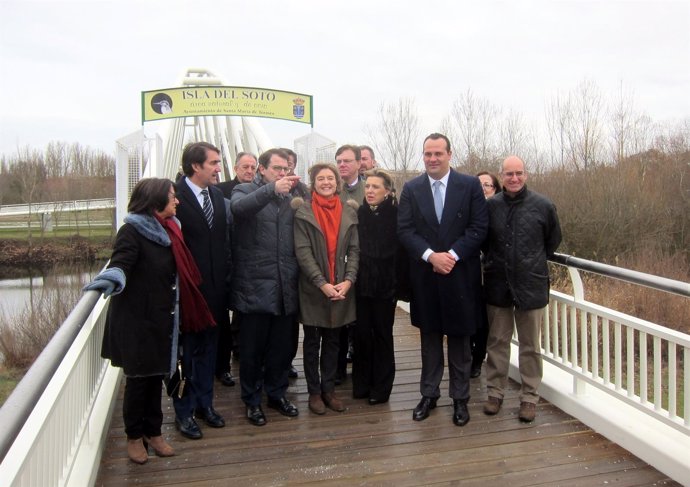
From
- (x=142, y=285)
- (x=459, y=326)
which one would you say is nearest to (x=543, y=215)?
(x=459, y=326)

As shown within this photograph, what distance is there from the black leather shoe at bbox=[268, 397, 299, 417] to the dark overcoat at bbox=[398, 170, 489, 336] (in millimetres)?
1003

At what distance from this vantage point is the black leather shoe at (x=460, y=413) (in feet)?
11.3

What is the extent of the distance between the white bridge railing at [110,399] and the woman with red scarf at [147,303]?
6.4 inches

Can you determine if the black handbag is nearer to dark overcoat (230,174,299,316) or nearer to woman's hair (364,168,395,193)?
dark overcoat (230,174,299,316)

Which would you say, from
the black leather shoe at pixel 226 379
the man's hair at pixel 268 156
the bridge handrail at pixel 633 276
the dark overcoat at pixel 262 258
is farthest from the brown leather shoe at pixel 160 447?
the bridge handrail at pixel 633 276

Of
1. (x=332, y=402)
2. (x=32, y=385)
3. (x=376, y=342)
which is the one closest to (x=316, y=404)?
(x=332, y=402)

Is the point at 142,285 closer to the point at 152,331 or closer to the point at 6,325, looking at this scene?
the point at 152,331

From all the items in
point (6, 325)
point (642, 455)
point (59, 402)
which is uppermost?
point (59, 402)

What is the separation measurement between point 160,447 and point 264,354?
872 mm

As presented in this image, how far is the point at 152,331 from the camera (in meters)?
2.88

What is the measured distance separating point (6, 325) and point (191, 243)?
35.9 feet

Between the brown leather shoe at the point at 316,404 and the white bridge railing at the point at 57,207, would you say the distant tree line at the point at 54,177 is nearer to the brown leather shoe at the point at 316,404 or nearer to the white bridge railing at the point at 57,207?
the white bridge railing at the point at 57,207

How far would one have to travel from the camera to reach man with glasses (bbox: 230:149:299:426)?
350cm

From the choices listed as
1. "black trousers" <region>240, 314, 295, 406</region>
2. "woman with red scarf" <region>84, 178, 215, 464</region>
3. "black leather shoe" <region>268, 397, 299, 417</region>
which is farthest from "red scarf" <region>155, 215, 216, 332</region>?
"black leather shoe" <region>268, 397, 299, 417</region>
